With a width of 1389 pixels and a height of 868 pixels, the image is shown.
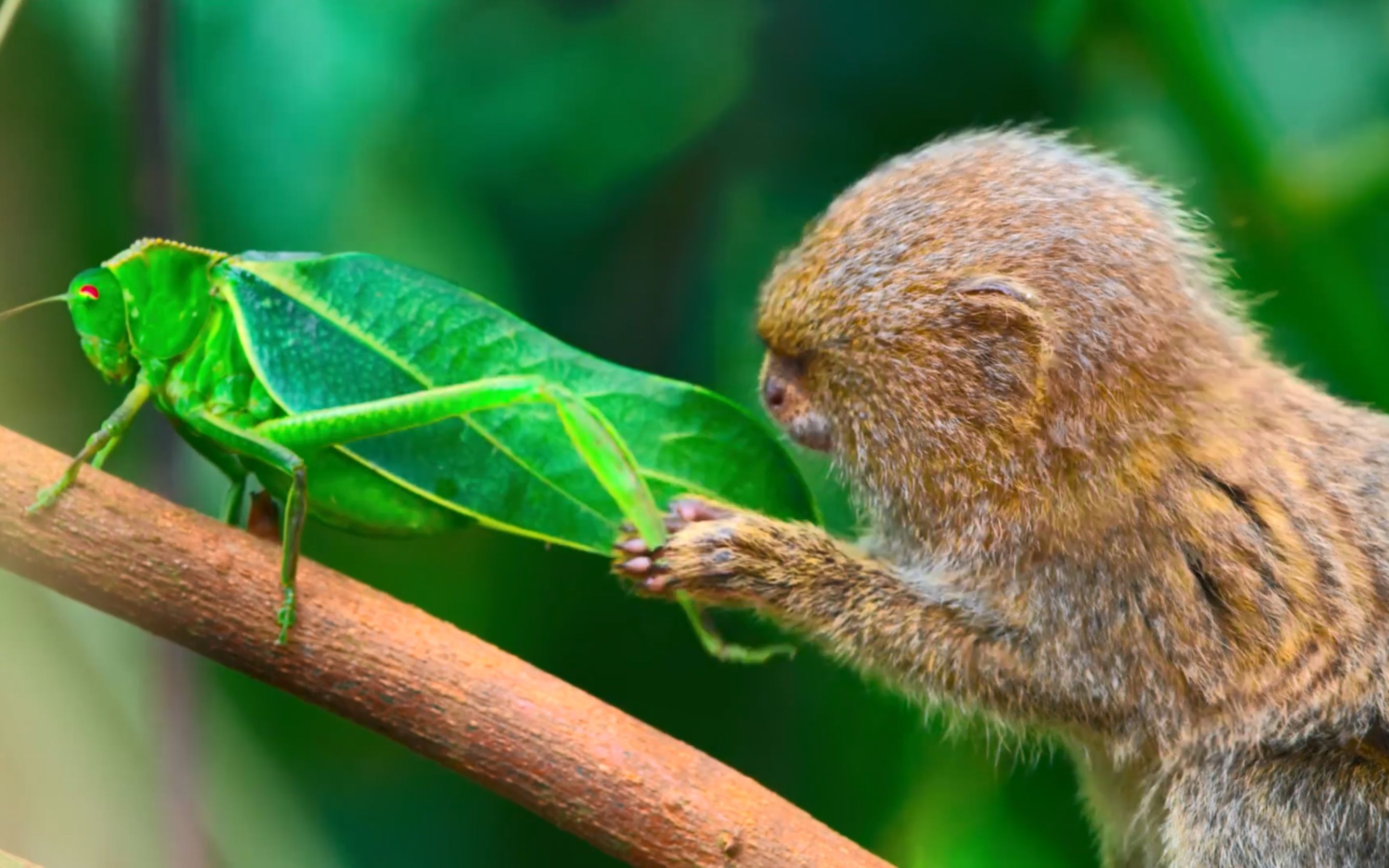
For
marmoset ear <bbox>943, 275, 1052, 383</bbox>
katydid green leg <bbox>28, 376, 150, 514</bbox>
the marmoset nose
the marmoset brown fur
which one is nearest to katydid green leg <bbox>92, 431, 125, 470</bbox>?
katydid green leg <bbox>28, 376, 150, 514</bbox>

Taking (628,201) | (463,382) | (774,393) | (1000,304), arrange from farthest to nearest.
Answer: (628,201), (774,393), (1000,304), (463,382)

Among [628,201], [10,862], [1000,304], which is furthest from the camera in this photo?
[628,201]

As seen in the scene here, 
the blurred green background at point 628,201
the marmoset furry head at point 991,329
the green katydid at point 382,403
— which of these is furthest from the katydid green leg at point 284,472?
the marmoset furry head at point 991,329

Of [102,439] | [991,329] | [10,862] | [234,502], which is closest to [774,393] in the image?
[991,329]

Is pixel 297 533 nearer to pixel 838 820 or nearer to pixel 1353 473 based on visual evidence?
pixel 838 820

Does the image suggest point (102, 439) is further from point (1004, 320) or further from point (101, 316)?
point (1004, 320)
